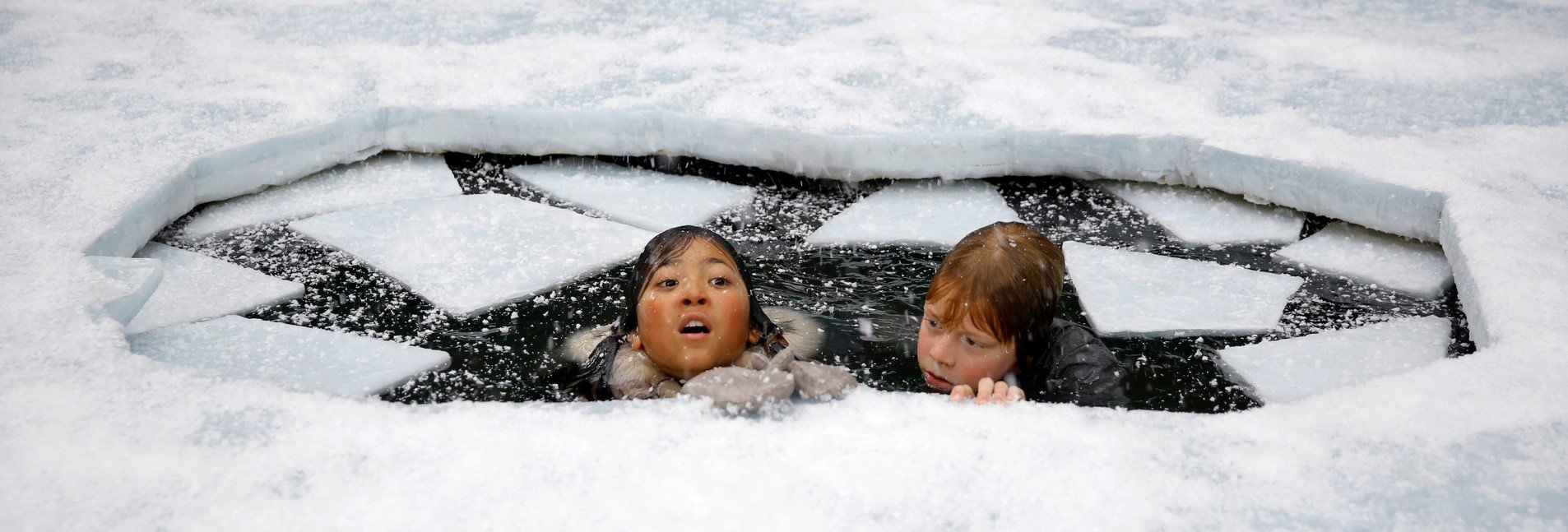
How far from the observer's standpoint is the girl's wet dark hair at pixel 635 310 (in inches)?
88.8

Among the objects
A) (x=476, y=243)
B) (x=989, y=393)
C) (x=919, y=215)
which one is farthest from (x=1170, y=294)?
(x=476, y=243)

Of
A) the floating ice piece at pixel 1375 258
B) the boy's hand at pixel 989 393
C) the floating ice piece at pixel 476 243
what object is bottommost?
the floating ice piece at pixel 476 243

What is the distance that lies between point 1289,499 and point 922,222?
5.03ft

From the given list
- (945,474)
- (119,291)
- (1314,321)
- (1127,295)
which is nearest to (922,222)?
(1127,295)

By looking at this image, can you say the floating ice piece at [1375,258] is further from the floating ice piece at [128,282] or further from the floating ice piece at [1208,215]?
the floating ice piece at [128,282]

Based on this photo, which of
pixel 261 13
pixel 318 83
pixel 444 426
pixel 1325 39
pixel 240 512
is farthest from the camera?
pixel 261 13

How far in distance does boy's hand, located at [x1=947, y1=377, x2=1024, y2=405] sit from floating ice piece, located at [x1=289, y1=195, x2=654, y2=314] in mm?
1095

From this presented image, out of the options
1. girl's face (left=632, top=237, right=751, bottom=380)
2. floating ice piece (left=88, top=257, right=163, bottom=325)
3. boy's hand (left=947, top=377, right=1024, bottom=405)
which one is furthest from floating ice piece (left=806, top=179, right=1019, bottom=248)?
floating ice piece (left=88, top=257, right=163, bottom=325)

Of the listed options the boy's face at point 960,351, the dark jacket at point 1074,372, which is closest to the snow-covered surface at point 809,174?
the boy's face at point 960,351

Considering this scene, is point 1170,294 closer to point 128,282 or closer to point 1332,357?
point 1332,357

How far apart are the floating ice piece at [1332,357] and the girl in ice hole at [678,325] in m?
0.86

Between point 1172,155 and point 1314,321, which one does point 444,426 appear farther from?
point 1172,155

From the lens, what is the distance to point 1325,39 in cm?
405

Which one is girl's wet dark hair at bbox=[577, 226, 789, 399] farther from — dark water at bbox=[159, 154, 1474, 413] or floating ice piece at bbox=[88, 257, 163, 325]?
floating ice piece at bbox=[88, 257, 163, 325]
